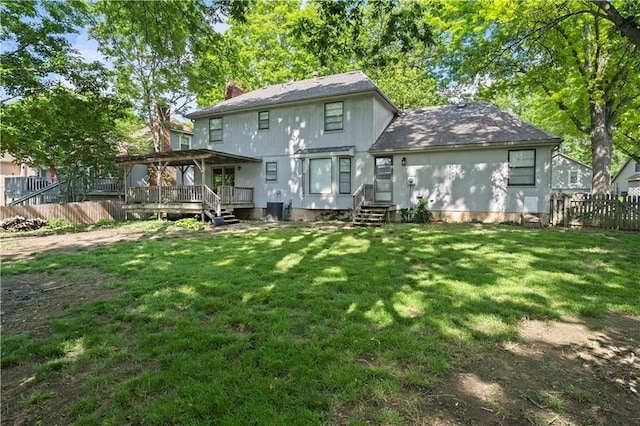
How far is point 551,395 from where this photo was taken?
259cm

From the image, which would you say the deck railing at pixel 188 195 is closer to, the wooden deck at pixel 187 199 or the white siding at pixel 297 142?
the wooden deck at pixel 187 199

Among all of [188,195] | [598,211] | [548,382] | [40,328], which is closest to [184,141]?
[188,195]

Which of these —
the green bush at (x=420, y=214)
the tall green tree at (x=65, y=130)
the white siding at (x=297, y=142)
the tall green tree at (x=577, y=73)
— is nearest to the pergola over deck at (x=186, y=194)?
the white siding at (x=297, y=142)

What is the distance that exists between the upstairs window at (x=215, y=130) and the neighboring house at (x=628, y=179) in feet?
106

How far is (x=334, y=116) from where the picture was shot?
15.7 metres

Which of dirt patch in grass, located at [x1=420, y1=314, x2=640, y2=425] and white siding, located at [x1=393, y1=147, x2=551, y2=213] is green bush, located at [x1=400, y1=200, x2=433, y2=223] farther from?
dirt patch in grass, located at [x1=420, y1=314, x2=640, y2=425]

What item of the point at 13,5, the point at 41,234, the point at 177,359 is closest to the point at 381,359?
the point at 177,359

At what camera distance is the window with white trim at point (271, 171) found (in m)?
17.1

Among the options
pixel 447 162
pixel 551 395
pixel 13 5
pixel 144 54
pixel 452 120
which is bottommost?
pixel 551 395

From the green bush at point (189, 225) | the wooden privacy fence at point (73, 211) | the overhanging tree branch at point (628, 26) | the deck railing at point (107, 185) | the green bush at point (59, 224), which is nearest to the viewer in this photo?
the overhanging tree branch at point (628, 26)

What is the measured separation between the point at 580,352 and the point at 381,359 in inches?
77.2

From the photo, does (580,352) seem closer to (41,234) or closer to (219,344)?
(219,344)

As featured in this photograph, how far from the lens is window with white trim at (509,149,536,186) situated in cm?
1245

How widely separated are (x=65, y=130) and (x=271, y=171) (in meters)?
10.2
